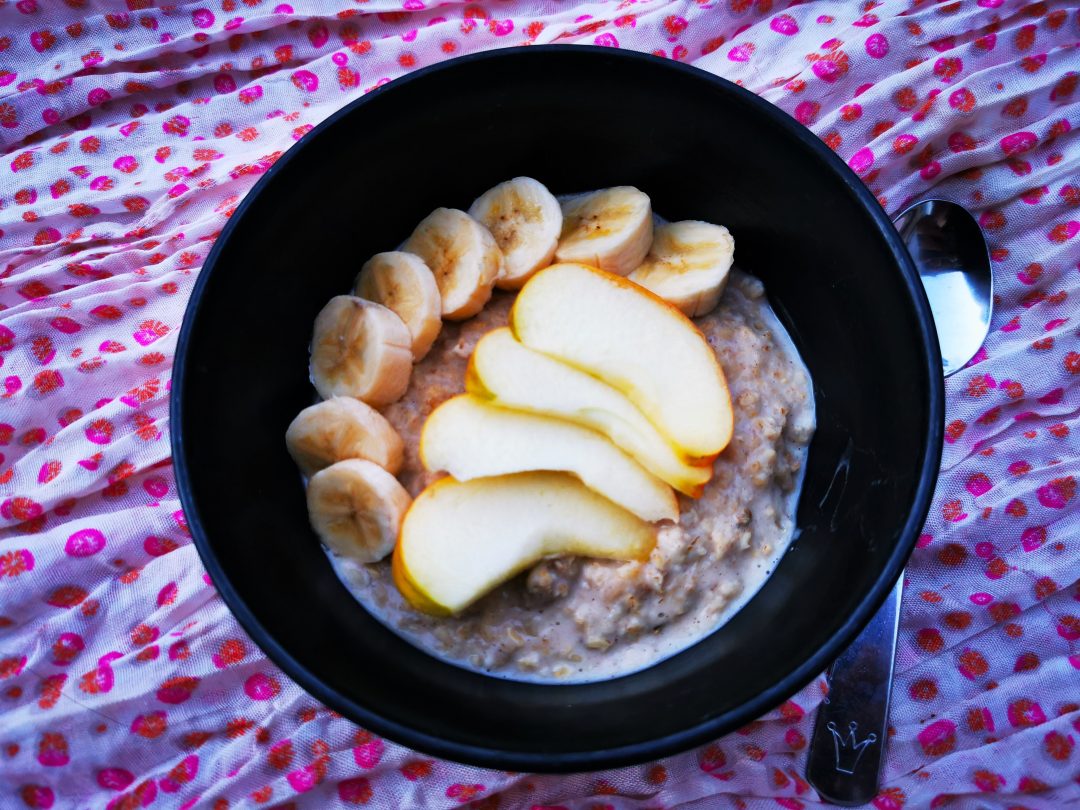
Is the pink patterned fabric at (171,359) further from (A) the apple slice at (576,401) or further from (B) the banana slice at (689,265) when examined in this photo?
(A) the apple slice at (576,401)

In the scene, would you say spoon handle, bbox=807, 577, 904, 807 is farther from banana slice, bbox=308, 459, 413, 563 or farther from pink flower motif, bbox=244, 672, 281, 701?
pink flower motif, bbox=244, 672, 281, 701

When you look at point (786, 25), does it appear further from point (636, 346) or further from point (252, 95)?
point (252, 95)

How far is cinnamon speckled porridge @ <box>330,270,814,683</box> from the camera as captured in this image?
127cm

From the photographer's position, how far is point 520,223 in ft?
4.72

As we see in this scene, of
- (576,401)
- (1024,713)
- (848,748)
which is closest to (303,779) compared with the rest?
(576,401)

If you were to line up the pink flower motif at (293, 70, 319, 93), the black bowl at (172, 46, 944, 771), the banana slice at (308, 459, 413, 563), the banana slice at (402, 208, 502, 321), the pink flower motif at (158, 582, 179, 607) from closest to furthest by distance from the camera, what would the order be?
the black bowl at (172, 46, 944, 771) → the banana slice at (308, 459, 413, 563) → the banana slice at (402, 208, 502, 321) → the pink flower motif at (158, 582, 179, 607) → the pink flower motif at (293, 70, 319, 93)

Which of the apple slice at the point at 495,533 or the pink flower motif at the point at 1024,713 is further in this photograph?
the pink flower motif at the point at 1024,713

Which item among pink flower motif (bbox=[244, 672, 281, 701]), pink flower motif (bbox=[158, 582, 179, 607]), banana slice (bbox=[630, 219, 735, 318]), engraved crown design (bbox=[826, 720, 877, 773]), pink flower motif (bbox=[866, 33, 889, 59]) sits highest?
pink flower motif (bbox=[866, 33, 889, 59])

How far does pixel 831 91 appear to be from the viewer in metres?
1.61

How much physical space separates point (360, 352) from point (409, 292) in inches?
4.4

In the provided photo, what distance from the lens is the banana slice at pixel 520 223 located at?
140 cm

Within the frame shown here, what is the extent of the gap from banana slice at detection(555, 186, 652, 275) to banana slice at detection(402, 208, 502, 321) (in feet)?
0.38

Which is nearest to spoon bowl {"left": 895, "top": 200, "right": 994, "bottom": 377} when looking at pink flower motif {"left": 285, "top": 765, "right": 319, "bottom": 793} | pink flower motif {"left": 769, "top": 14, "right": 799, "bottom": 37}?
pink flower motif {"left": 769, "top": 14, "right": 799, "bottom": 37}

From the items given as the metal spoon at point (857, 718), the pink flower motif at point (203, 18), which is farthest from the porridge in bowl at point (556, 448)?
the pink flower motif at point (203, 18)
